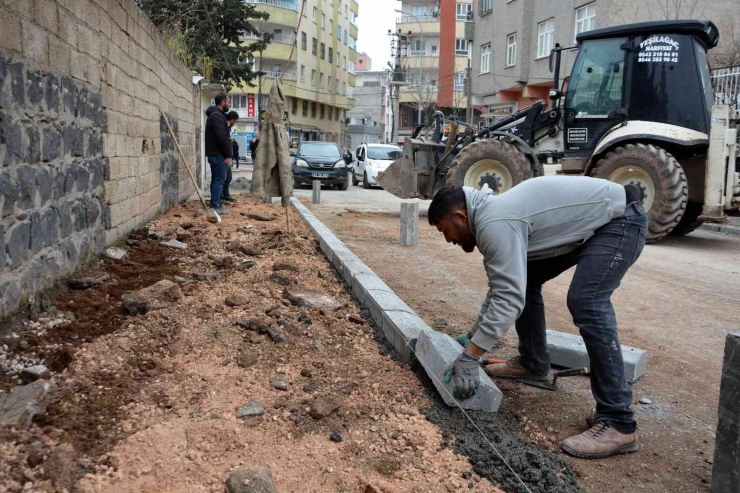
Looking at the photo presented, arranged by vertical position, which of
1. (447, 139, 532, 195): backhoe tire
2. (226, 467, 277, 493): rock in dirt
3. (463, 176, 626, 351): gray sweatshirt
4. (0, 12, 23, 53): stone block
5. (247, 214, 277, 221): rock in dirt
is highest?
(0, 12, 23, 53): stone block

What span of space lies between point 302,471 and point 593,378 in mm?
1514

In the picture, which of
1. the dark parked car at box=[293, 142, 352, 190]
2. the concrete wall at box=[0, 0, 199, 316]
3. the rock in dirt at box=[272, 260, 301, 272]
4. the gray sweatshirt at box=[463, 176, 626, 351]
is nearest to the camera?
the gray sweatshirt at box=[463, 176, 626, 351]

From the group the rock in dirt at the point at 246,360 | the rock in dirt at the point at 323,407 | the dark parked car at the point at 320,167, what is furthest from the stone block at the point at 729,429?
the dark parked car at the point at 320,167

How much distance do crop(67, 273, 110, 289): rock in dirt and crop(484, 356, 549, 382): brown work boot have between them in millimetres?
3085

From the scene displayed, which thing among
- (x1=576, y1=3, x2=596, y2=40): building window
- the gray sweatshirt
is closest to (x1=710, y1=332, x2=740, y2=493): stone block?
the gray sweatshirt

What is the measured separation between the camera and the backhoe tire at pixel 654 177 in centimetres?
843

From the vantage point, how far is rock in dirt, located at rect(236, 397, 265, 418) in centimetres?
290

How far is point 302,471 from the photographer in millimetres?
2486

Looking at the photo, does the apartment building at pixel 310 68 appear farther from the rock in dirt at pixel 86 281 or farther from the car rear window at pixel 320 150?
the rock in dirt at pixel 86 281

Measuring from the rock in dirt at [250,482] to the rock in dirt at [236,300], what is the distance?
2254 mm

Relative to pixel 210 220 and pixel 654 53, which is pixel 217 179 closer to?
pixel 210 220

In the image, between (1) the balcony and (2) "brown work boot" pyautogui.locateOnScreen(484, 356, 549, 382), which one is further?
(1) the balcony

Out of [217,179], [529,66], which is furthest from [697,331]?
[529,66]

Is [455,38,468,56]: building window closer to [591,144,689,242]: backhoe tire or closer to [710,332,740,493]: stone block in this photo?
[591,144,689,242]: backhoe tire
